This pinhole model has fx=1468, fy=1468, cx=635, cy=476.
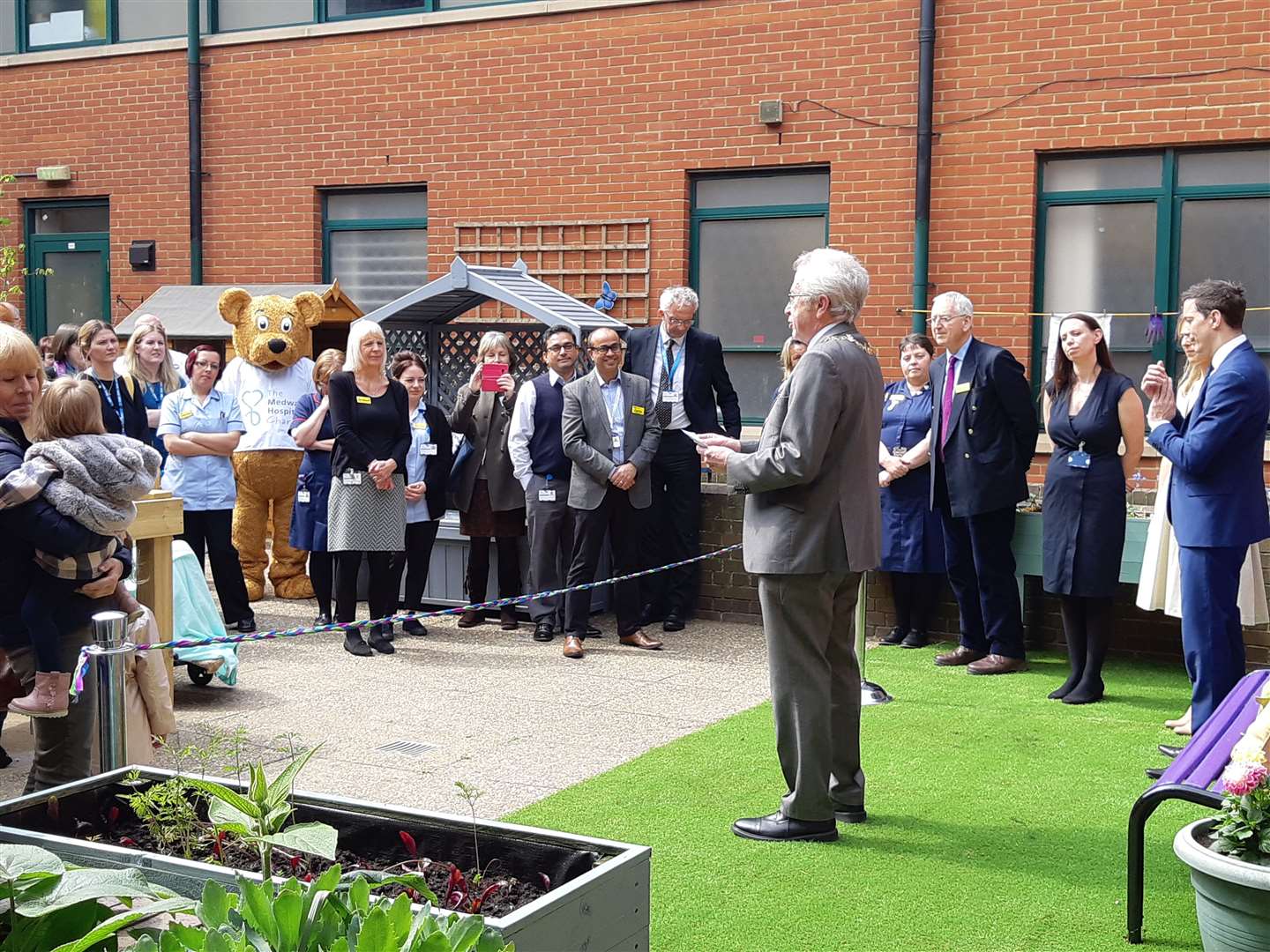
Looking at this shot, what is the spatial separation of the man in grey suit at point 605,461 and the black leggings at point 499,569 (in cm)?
82

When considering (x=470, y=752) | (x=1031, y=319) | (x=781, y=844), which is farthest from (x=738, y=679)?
(x=1031, y=319)

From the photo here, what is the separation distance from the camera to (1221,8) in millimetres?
10594

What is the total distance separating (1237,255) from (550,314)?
511cm

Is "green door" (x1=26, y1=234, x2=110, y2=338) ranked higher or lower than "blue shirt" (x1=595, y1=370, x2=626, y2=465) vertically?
higher

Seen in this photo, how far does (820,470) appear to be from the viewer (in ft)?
16.9

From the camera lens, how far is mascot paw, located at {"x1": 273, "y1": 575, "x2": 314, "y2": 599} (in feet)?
36.1

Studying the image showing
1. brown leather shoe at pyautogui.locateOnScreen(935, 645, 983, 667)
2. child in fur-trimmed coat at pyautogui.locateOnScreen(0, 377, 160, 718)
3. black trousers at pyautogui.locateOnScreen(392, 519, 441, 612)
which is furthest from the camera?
black trousers at pyautogui.locateOnScreen(392, 519, 441, 612)

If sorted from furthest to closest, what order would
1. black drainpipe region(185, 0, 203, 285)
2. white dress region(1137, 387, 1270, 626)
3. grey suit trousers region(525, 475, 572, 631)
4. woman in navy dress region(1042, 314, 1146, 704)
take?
1. black drainpipe region(185, 0, 203, 285)
2. grey suit trousers region(525, 475, 572, 631)
3. woman in navy dress region(1042, 314, 1146, 704)
4. white dress region(1137, 387, 1270, 626)

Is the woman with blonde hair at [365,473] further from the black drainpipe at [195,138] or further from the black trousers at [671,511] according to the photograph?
the black drainpipe at [195,138]

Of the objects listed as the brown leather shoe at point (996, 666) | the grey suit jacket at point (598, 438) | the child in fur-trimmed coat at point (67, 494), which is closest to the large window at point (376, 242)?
the grey suit jacket at point (598, 438)

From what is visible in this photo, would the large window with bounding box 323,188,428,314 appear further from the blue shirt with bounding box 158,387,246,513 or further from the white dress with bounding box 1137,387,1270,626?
the white dress with bounding box 1137,387,1270,626

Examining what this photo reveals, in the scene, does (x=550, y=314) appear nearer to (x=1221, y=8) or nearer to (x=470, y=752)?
(x=470, y=752)

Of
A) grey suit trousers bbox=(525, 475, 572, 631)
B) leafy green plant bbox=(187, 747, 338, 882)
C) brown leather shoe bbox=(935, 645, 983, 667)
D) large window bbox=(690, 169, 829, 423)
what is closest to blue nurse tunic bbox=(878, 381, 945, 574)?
brown leather shoe bbox=(935, 645, 983, 667)

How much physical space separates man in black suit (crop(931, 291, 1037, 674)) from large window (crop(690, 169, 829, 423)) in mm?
3925
